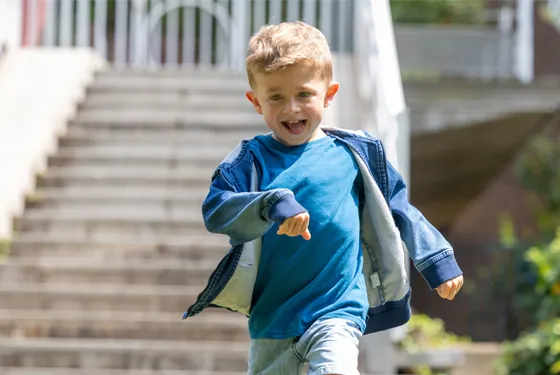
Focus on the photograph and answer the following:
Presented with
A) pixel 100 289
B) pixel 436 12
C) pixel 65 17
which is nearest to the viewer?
pixel 100 289

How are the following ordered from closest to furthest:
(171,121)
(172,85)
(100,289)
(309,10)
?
(100,289), (171,121), (172,85), (309,10)

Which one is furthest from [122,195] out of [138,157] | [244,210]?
[244,210]

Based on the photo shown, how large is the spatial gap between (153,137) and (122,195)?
92 cm

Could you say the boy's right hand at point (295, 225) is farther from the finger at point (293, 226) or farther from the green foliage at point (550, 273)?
the green foliage at point (550, 273)

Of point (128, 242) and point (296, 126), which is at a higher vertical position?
point (296, 126)

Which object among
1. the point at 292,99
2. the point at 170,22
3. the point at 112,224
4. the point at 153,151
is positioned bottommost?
the point at 112,224

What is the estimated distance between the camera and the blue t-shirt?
2953 millimetres

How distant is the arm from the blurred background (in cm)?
307

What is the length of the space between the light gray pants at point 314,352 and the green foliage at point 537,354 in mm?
4437

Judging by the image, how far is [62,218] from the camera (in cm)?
757

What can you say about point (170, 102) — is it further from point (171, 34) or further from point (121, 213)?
point (171, 34)

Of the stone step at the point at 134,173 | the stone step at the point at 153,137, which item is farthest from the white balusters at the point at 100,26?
the stone step at the point at 134,173

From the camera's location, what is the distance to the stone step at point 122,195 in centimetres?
778

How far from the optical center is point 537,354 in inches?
295
